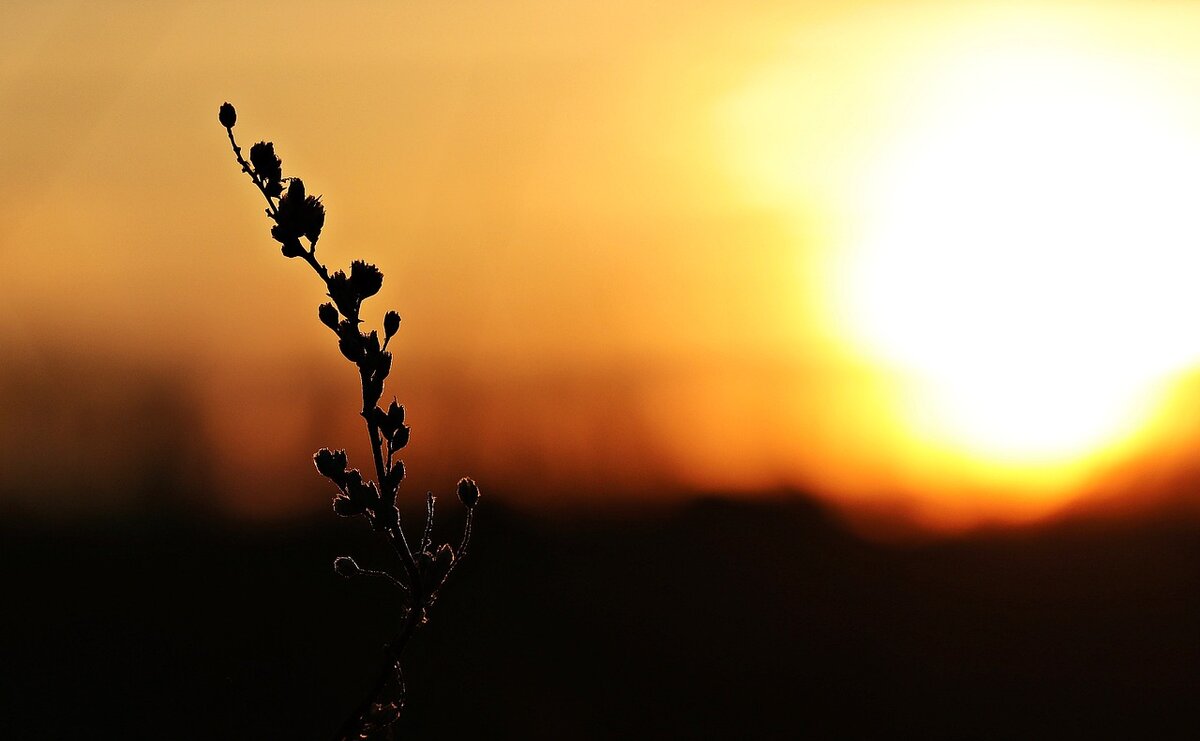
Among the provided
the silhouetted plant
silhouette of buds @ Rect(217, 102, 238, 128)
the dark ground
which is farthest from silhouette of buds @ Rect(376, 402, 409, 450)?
the dark ground

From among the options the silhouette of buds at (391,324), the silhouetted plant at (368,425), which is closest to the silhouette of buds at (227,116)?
the silhouetted plant at (368,425)

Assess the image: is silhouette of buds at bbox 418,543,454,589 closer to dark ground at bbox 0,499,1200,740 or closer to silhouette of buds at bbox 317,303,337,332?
silhouette of buds at bbox 317,303,337,332

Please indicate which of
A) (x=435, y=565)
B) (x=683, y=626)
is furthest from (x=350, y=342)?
(x=683, y=626)

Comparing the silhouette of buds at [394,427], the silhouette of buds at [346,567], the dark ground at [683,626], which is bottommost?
the dark ground at [683,626]

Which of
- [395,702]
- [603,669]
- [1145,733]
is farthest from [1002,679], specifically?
[395,702]

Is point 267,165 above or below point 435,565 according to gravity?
above

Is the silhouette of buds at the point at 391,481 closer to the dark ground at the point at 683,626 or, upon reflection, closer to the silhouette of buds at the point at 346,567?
the silhouette of buds at the point at 346,567

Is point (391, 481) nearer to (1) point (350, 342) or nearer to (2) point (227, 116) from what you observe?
(1) point (350, 342)

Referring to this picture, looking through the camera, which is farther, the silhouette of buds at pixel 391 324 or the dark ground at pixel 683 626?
the dark ground at pixel 683 626
